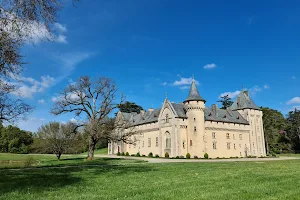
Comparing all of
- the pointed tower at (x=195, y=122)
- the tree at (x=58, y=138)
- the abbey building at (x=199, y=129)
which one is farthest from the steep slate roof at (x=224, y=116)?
the tree at (x=58, y=138)

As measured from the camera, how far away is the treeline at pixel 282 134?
6397 centimetres

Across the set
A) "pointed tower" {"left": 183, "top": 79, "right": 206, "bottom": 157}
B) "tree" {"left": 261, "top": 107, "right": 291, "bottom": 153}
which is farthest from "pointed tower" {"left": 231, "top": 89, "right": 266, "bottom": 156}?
"pointed tower" {"left": 183, "top": 79, "right": 206, "bottom": 157}

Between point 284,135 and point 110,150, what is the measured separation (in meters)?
44.4

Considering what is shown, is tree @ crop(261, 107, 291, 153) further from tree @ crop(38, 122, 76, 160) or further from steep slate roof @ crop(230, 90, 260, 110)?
tree @ crop(38, 122, 76, 160)

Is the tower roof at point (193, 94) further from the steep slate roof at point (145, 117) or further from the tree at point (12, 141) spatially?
the tree at point (12, 141)

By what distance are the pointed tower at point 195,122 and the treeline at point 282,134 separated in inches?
987

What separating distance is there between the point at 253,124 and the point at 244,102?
5002mm

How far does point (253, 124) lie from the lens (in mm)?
54781

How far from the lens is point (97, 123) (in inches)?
1221

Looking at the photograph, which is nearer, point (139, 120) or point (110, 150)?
point (139, 120)

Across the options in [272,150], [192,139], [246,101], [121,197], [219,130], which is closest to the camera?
[121,197]

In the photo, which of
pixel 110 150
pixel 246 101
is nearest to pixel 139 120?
pixel 110 150

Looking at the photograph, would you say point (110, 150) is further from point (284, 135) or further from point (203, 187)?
point (203, 187)

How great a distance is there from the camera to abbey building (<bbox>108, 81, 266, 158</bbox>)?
46438 mm
